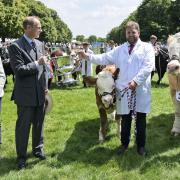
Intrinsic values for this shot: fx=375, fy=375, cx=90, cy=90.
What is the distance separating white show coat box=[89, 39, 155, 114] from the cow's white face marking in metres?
0.23

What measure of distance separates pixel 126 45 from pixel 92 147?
6.94ft

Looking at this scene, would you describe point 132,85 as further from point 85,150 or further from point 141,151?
point 85,150

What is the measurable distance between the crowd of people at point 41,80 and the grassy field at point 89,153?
267 mm

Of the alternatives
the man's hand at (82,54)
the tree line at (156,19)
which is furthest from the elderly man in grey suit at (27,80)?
the tree line at (156,19)

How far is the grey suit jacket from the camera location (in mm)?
5566

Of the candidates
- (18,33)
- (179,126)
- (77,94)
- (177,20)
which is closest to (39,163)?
(179,126)

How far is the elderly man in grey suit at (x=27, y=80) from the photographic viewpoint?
5.59 metres

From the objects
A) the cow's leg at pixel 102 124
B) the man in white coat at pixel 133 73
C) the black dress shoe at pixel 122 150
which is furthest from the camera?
the cow's leg at pixel 102 124

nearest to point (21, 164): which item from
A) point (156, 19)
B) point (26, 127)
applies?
point (26, 127)

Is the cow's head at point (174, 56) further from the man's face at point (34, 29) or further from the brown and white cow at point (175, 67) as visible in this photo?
the man's face at point (34, 29)

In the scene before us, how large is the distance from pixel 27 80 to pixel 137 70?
1753 millimetres

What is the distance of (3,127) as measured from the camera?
878 centimetres

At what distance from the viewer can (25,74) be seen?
5.55m

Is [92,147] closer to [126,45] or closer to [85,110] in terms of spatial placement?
[126,45]
